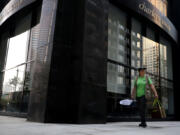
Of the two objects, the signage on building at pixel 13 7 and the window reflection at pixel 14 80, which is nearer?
the signage on building at pixel 13 7

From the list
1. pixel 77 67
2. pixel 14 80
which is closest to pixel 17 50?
pixel 14 80

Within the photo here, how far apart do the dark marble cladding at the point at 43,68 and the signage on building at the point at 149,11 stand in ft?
12.5

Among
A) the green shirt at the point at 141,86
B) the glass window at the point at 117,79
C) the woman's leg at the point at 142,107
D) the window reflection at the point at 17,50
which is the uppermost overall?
the window reflection at the point at 17,50

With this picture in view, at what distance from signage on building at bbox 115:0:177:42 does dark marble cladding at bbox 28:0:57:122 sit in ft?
12.5

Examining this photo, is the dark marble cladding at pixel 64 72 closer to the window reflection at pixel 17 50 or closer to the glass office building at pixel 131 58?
the glass office building at pixel 131 58

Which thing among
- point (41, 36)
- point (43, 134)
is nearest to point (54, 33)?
point (41, 36)

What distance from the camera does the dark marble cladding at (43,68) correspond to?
569cm

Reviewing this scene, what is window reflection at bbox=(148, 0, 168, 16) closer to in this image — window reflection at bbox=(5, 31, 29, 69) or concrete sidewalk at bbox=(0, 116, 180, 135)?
window reflection at bbox=(5, 31, 29, 69)

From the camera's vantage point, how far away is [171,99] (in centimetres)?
1311

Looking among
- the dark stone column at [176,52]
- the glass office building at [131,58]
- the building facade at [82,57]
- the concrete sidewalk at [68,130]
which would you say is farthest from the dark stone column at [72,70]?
the dark stone column at [176,52]

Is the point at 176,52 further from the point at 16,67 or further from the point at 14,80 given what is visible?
the point at 14,80

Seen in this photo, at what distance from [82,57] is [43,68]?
1.18 metres

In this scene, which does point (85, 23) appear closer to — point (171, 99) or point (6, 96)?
point (6, 96)

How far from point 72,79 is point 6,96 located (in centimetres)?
621
